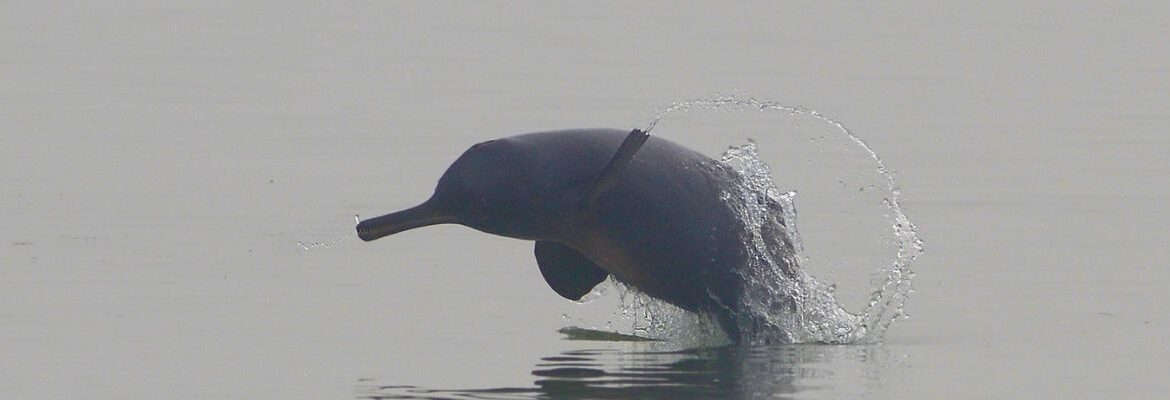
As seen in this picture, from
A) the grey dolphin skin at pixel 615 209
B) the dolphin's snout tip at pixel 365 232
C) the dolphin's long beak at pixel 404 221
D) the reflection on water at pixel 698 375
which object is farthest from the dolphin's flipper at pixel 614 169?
the dolphin's snout tip at pixel 365 232

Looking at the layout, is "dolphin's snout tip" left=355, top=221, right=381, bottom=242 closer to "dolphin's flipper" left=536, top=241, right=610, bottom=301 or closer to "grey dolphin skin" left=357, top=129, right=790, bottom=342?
"grey dolphin skin" left=357, top=129, right=790, bottom=342

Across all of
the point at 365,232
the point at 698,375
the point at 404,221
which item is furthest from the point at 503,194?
the point at 698,375

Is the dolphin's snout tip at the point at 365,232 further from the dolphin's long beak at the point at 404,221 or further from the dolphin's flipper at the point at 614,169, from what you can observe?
the dolphin's flipper at the point at 614,169

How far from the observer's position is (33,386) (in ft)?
52.6

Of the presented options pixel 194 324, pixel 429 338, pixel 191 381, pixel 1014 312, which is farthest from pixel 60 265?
pixel 1014 312

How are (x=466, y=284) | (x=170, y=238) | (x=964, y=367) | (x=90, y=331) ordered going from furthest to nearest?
(x=170, y=238), (x=466, y=284), (x=90, y=331), (x=964, y=367)

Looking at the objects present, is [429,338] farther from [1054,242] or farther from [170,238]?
[1054,242]

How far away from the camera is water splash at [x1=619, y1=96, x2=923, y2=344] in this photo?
19578 millimetres

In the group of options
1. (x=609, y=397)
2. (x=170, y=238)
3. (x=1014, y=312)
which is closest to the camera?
(x=609, y=397)

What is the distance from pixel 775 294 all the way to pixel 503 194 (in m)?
2.35

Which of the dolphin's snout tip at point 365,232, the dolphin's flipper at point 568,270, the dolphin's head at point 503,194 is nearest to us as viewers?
the dolphin's head at point 503,194

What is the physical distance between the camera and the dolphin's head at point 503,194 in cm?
1892

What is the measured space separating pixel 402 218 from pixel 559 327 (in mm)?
1574

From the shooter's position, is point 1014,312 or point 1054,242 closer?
point 1014,312
